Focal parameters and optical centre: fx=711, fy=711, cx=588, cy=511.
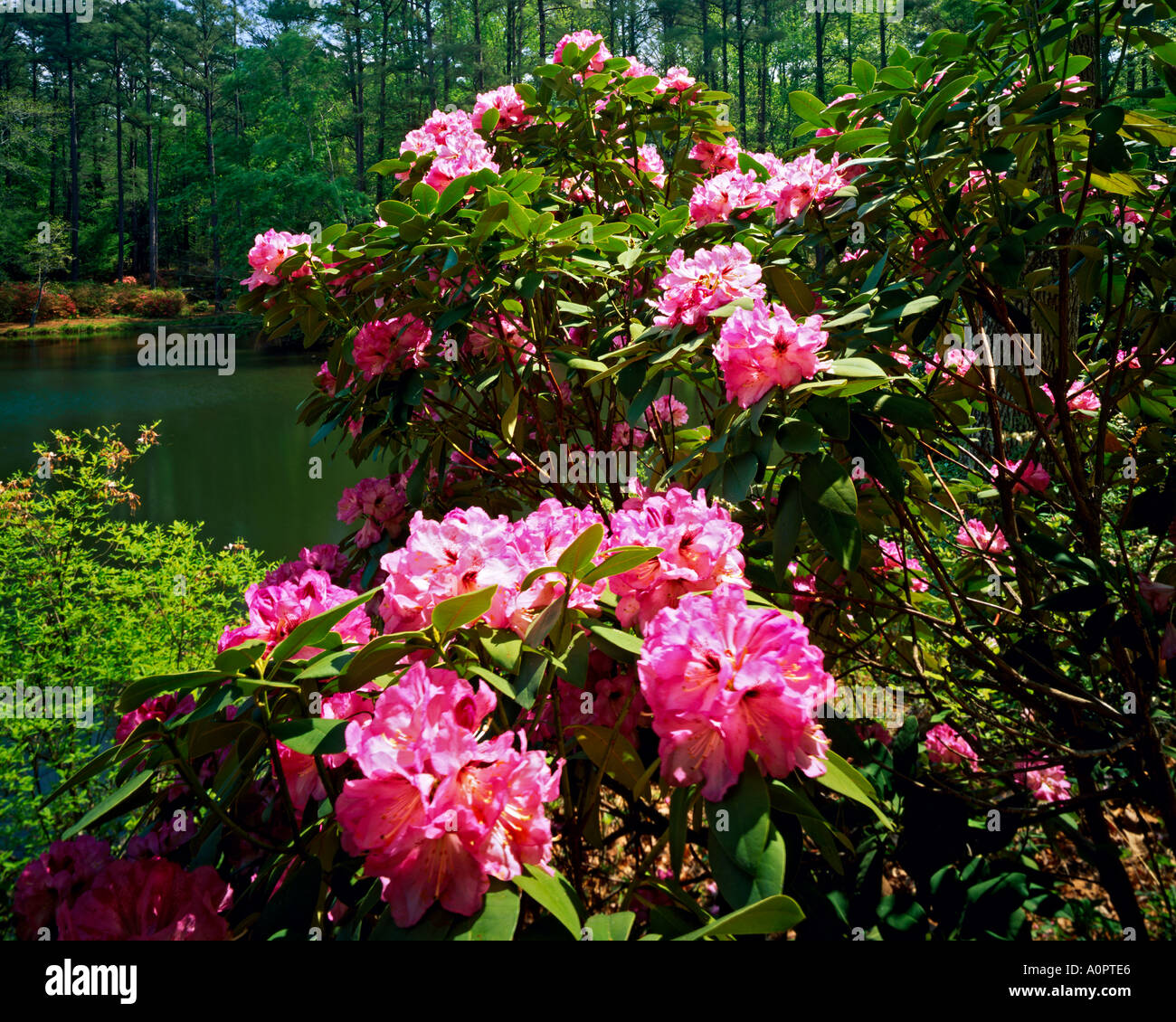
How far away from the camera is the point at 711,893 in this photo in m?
1.86

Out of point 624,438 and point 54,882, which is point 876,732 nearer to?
Result: point 624,438

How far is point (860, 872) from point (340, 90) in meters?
26.1

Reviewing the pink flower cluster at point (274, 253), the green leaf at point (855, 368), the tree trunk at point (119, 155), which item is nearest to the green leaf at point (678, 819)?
the green leaf at point (855, 368)

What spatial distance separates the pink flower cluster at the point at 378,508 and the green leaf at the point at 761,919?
133cm

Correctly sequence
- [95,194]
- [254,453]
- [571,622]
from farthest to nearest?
[95,194]
[254,453]
[571,622]

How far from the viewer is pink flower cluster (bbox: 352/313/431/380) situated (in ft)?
5.20

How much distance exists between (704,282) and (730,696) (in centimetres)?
81

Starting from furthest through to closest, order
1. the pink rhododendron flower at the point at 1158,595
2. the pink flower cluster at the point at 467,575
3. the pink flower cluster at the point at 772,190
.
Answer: the pink flower cluster at the point at 772,190 < the pink rhododendron flower at the point at 1158,595 < the pink flower cluster at the point at 467,575

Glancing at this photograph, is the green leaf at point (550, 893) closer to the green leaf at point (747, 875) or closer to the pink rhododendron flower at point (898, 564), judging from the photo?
the green leaf at point (747, 875)

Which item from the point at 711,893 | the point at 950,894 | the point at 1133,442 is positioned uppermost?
the point at 1133,442

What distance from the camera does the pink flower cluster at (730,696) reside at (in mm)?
618

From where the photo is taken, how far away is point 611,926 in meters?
0.67
